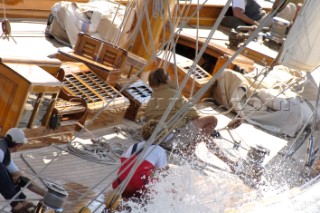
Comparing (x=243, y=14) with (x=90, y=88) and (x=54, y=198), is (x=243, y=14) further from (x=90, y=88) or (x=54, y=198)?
(x=54, y=198)

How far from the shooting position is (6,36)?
5.89 m

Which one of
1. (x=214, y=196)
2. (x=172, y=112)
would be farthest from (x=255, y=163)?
(x=214, y=196)

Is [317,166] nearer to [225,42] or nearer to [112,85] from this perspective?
[112,85]

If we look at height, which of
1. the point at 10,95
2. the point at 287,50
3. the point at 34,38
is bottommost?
the point at 34,38

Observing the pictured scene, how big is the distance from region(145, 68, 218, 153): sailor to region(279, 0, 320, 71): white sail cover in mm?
980

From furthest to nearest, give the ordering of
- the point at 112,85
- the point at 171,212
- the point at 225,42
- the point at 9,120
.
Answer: the point at 225,42 < the point at 112,85 < the point at 9,120 < the point at 171,212

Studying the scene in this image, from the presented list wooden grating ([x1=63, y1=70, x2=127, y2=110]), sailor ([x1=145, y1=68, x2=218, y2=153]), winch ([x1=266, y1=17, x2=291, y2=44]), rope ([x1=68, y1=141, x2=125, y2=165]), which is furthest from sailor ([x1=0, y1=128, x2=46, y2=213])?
winch ([x1=266, y1=17, x2=291, y2=44])

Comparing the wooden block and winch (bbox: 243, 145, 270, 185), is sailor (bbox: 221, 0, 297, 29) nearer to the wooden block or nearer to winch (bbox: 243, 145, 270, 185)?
the wooden block

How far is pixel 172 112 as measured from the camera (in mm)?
5230

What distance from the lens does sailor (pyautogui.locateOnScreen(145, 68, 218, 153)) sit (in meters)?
5.27

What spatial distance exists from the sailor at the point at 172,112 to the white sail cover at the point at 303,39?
980 mm

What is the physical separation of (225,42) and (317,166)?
352cm

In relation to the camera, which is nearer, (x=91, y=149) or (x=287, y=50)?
(x=91, y=149)

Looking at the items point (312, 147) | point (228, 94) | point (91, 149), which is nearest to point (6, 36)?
point (91, 149)
